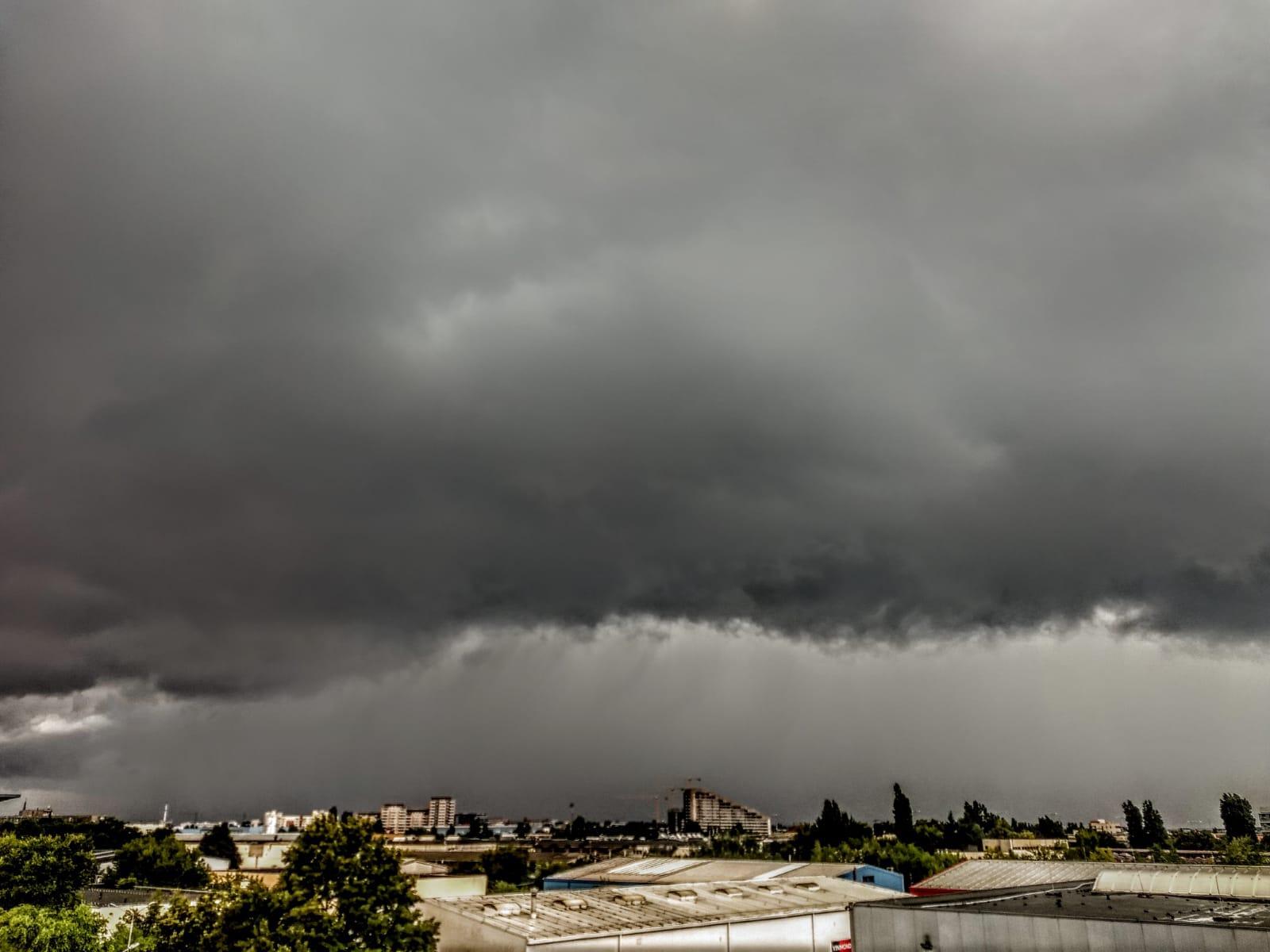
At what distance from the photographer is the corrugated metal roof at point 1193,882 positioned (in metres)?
41.0

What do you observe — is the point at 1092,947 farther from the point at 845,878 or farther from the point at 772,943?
the point at 845,878

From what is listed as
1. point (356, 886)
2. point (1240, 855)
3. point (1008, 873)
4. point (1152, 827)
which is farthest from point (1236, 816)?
point (356, 886)

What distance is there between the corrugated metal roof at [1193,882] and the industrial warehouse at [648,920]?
1547 centimetres

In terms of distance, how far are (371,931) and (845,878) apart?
57.2 metres

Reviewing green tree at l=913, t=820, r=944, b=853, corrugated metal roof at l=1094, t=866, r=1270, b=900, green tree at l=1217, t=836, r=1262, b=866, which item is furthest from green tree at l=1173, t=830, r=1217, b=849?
corrugated metal roof at l=1094, t=866, r=1270, b=900

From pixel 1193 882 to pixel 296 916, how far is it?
151ft

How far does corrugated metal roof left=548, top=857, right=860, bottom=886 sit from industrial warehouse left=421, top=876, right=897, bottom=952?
959 inches

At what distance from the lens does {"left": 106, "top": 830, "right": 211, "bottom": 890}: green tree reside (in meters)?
105

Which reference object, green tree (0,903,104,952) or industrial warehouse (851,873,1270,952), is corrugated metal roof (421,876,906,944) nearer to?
industrial warehouse (851,873,1270,952)

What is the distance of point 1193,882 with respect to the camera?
42.7m

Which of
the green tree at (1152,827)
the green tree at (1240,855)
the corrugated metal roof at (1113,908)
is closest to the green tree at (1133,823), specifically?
the green tree at (1152,827)

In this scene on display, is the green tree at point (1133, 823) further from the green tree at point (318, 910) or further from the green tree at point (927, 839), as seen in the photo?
the green tree at point (318, 910)

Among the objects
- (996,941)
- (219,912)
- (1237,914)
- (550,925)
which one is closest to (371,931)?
(219,912)

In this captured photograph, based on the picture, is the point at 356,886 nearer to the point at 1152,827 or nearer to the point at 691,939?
the point at 691,939
